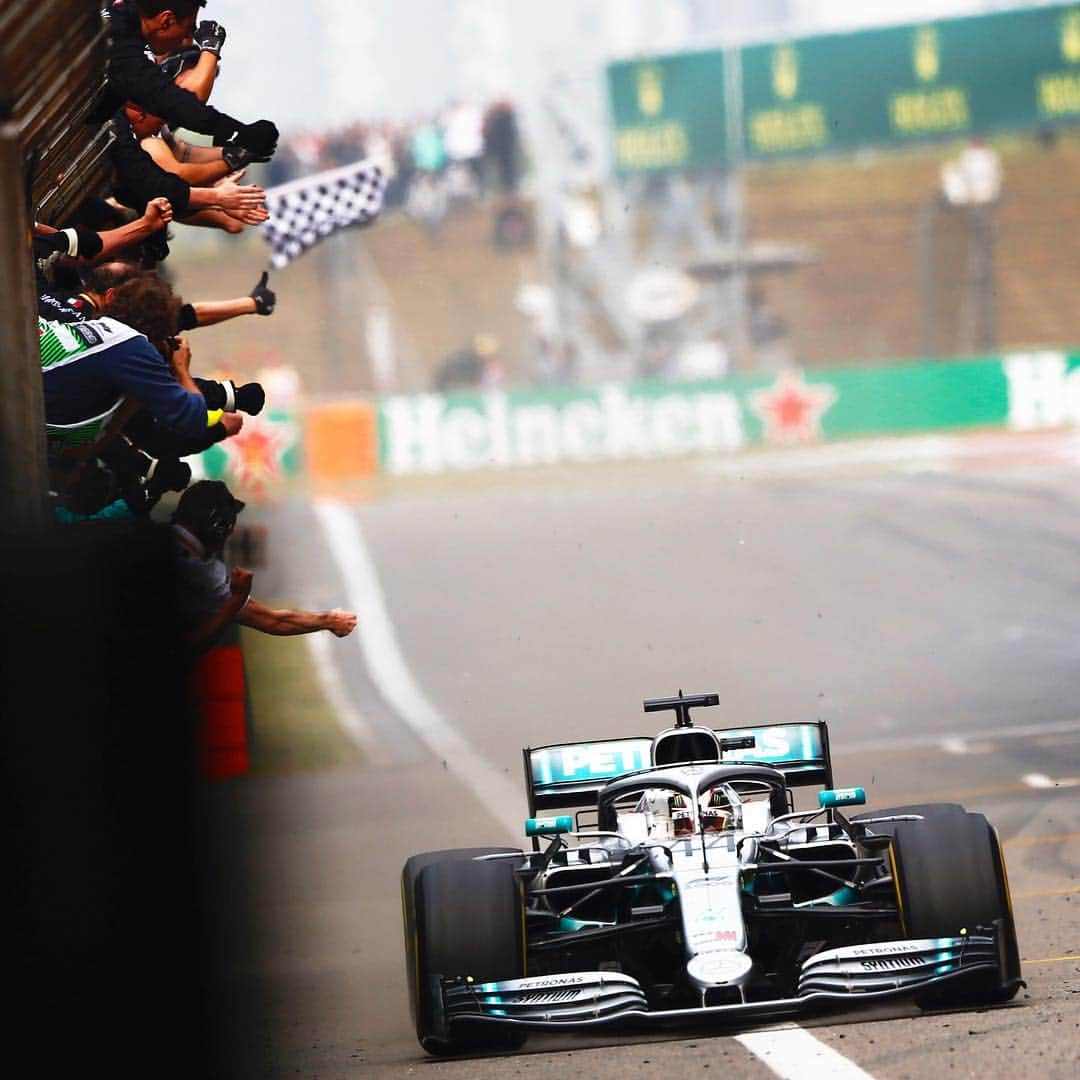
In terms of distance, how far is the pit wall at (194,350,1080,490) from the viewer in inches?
1286

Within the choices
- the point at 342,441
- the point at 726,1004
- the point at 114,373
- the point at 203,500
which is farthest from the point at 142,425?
the point at 342,441

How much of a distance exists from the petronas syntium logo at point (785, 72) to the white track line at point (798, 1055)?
3637 centimetres

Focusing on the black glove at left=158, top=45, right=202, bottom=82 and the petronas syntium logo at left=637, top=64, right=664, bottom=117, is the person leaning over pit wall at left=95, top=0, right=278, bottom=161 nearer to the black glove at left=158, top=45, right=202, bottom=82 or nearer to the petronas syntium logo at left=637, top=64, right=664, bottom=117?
the black glove at left=158, top=45, right=202, bottom=82

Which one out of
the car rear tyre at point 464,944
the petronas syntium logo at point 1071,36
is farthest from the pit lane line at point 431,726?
the petronas syntium logo at point 1071,36

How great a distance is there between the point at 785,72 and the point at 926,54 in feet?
8.87

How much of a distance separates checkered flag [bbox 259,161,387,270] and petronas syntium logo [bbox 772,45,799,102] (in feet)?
107

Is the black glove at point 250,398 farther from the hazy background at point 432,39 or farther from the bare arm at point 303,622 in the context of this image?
the hazy background at point 432,39

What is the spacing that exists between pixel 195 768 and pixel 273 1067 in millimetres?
2524

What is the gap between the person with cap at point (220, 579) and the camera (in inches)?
242

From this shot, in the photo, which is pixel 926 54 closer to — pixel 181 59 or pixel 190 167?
pixel 190 167

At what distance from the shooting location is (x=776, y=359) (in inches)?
1850

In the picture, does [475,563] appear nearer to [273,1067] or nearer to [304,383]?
[273,1067]

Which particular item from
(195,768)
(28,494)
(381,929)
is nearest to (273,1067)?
(28,494)

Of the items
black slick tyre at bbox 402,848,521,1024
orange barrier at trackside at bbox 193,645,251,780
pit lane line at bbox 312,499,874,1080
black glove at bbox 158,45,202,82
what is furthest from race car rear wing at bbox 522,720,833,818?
black glove at bbox 158,45,202,82
